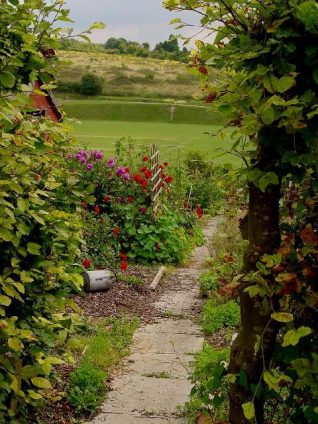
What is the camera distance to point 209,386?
3283 mm

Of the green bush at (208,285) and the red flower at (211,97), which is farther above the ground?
the red flower at (211,97)

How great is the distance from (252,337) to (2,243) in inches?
66.7

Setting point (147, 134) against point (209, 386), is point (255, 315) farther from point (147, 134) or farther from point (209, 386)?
point (147, 134)

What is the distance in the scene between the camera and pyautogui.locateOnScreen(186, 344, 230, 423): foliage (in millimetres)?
3299

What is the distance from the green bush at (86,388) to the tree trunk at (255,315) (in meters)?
2.08

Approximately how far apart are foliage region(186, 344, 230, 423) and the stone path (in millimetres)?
131

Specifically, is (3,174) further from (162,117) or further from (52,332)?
(162,117)

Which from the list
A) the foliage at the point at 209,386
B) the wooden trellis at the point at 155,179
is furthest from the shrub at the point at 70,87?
the foliage at the point at 209,386

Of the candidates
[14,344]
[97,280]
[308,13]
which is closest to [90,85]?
[97,280]

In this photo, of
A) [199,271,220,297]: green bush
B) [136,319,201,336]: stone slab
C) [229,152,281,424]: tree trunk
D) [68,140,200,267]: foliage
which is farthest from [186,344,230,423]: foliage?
[68,140,200,267]: foliage

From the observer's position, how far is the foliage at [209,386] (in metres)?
3.30

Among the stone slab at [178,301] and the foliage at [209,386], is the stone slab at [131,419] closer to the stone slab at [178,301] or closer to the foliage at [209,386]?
the foliage at [209,386]

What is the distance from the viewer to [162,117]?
186ft

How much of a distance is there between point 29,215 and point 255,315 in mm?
1619
